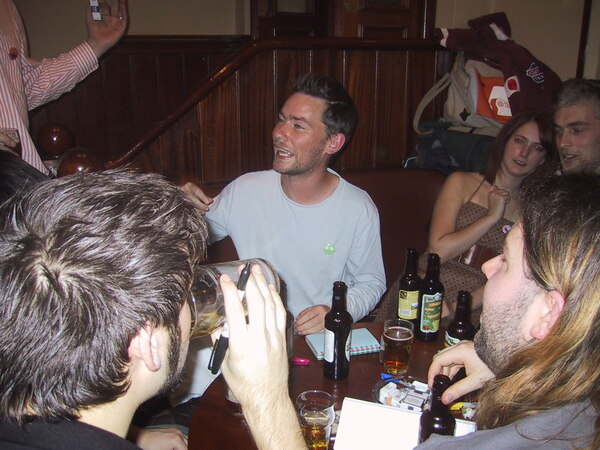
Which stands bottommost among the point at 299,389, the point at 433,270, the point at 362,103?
the point at 299,389

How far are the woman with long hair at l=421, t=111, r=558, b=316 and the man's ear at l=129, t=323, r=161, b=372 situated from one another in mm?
1911

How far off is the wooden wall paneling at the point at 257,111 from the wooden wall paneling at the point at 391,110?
30.6 inches

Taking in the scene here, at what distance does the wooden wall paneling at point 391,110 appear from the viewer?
11.5ft

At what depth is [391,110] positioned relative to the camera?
11.8 feet

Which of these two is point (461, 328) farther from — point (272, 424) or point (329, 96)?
point (329, 96)

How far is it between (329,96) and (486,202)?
1003mm

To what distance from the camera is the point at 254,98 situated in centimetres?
313

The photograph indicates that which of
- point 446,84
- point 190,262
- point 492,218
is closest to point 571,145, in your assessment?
point 492,218

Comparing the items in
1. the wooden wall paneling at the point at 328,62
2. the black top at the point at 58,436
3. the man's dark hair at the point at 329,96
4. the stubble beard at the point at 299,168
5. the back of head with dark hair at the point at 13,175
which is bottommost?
the black top at the point at 58,436

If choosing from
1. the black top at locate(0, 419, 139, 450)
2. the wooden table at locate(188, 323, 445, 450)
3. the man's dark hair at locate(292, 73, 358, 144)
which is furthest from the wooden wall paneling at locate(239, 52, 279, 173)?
the black top at locate(0, 419, 139, 450)

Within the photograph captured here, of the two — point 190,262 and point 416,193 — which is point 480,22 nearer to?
point 416,193

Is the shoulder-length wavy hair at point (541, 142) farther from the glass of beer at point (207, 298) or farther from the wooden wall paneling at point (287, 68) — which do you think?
the glass of beer at point (207, 298)

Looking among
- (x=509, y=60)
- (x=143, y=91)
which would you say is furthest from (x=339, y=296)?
(x=143, y=91)

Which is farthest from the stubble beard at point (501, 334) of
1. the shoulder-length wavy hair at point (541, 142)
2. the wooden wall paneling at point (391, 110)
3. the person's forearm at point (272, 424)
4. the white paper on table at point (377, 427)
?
the wooden wall paneling at point (391, 110)
